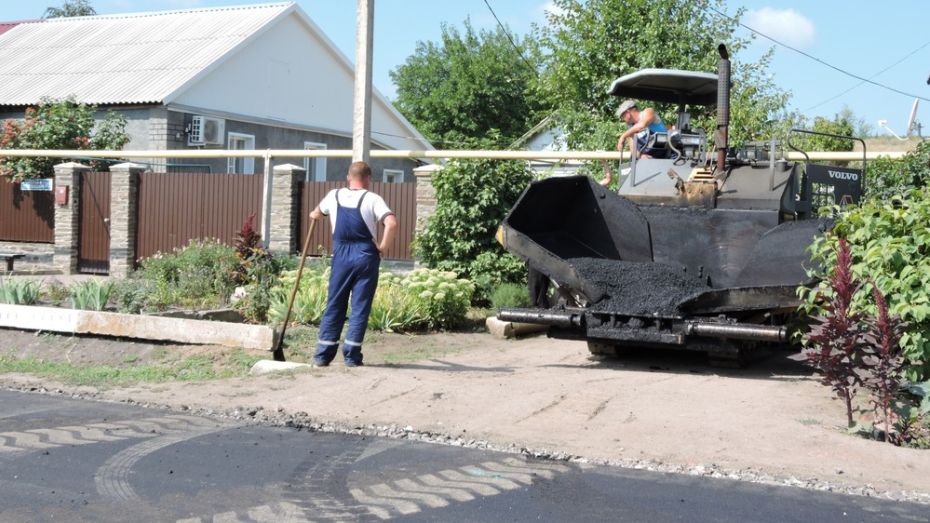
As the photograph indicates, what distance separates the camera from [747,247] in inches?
373

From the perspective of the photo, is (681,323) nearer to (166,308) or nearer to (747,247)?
(747,247)

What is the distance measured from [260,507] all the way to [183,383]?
3.99 m

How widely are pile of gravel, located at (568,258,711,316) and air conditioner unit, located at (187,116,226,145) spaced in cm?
1779

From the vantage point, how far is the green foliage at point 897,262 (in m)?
7.08

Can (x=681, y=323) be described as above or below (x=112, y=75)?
below

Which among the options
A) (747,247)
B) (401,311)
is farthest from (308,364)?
(747,247)

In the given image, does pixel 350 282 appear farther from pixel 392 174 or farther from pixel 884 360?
pixel 392 174

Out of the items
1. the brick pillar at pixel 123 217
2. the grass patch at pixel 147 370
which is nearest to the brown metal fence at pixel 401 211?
the brick pillar at pixel 123 217

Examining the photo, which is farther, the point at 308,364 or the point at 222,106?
the point at 222,106

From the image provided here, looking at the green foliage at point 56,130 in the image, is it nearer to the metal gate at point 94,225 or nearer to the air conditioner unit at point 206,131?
the air conditioner unit at point 206,131

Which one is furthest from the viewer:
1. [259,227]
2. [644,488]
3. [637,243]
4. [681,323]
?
[259,227]

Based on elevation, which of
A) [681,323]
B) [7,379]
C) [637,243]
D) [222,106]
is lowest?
[7,379]

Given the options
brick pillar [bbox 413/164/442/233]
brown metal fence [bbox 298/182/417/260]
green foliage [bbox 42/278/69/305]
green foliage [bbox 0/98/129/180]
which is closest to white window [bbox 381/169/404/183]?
green foliage [bbox 0/98/129/180]

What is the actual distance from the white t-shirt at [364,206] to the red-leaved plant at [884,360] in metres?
4.10
